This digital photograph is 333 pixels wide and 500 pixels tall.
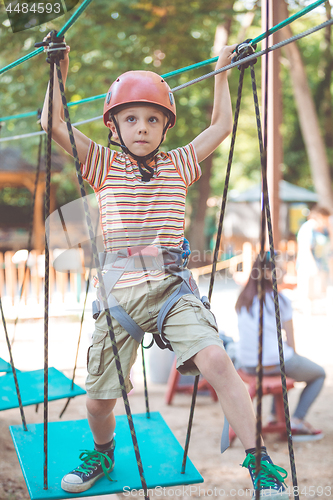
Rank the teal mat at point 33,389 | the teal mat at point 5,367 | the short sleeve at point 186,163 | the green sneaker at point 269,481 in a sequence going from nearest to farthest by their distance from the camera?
1. the green sneaker at point 269,481
2. the short sleeve at point 186,163
3. the teal mat at point 33,389
4. the teal mat at point 5,367

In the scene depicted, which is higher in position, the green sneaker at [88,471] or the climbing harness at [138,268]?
the climbing harness at [138,268]

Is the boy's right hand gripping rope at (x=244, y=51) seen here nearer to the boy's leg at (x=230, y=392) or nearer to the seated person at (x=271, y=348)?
the boy's leg at (x=230, y=392)

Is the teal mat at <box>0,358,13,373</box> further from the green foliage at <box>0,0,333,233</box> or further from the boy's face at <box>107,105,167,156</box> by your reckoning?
the green foliage at <box>0,0,333,233</box>

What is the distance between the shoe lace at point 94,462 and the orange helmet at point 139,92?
4.32 feet

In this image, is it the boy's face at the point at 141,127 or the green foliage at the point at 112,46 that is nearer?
the boy's face at the point at 141,127

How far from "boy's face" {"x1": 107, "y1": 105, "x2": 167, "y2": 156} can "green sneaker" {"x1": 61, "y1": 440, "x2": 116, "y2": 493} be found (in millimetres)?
1164

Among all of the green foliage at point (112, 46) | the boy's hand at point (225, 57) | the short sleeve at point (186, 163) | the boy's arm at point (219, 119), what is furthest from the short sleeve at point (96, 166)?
the green foliage at point (112, 46)

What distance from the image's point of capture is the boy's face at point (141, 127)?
184cm

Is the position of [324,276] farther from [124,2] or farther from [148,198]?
[148,198]

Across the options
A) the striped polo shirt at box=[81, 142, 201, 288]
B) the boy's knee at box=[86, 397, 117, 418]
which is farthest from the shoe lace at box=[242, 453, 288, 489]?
the striped polo shirt at box=[81, 142, 201, 288]

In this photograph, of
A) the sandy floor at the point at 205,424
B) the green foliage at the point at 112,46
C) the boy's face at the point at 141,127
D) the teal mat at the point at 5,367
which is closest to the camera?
the boy's face at the point at 141,127

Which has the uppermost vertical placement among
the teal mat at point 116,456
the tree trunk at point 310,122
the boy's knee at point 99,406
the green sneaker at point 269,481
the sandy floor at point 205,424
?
the tree trunk at point 310,122

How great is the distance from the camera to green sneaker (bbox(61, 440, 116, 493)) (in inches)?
68.2

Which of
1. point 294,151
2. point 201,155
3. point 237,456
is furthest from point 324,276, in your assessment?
point 294,151
